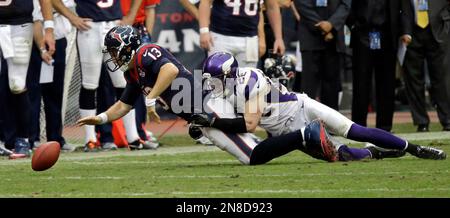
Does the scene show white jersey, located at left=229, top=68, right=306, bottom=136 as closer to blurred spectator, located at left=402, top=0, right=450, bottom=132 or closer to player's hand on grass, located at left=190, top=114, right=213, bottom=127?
player's hand on grass, located at left=190, top=114, right=213, bottom=127

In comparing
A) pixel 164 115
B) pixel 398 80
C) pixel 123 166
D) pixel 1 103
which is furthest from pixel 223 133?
pixel 398 80

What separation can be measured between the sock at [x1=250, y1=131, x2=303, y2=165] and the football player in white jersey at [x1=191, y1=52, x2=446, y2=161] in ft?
0.04

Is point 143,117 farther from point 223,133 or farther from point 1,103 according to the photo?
point 223,133

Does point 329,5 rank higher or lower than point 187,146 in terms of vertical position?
higher

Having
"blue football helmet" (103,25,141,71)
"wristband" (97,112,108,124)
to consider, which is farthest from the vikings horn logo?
"wristband" (97,112,108,124)

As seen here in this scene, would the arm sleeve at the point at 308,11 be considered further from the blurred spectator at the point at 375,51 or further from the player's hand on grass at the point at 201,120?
the player's hand on grass at the point at 201,120

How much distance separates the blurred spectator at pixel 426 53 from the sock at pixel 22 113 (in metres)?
4.39

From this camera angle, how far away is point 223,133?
9672 mm

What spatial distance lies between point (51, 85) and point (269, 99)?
3.79 metres

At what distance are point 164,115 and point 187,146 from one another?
474cm

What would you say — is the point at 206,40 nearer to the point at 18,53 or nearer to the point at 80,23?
the point at 80,23

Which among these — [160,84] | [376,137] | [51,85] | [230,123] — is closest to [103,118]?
[160,84]

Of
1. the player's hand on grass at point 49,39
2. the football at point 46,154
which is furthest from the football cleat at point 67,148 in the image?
the football at point 46,154

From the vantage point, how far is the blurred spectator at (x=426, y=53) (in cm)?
1365
